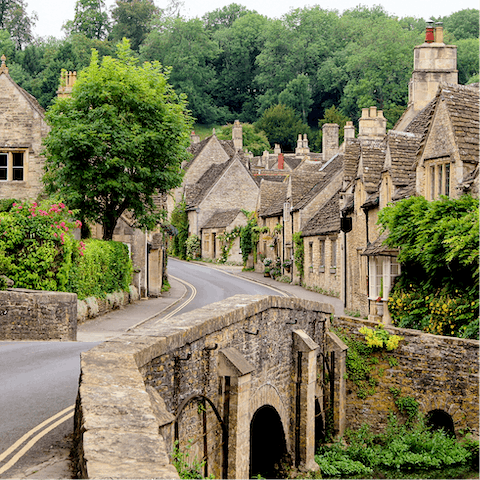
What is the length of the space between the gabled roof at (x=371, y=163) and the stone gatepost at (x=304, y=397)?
11.2m

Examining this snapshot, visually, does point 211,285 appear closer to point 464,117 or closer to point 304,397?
point 464,117

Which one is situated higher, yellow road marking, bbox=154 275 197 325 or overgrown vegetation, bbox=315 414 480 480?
yellow road marking, bbox=154 275 197 325

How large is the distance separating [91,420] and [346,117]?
9311 cm

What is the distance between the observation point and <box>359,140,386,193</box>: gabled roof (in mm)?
25875

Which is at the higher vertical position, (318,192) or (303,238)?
(318,192)

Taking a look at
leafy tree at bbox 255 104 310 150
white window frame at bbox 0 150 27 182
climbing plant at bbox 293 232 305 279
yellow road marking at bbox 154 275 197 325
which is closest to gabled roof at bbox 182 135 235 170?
leafy tree at bbox 255 104 310 150

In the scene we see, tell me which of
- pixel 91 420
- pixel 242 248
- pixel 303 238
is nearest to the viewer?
pixel 91 420

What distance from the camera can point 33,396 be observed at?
33.6 ft

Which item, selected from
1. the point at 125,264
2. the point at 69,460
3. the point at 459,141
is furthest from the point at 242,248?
the point at 69,460

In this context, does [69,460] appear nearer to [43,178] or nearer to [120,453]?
[120,453]

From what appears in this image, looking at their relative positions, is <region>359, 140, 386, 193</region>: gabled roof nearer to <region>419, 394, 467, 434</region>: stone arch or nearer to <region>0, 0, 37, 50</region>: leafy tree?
<region>419, 394, 467, 434</region>: stone arch

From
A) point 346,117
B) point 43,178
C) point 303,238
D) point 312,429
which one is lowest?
point 312,429

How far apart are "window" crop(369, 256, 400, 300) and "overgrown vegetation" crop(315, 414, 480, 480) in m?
4.43

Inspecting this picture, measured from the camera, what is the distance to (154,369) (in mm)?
9133
